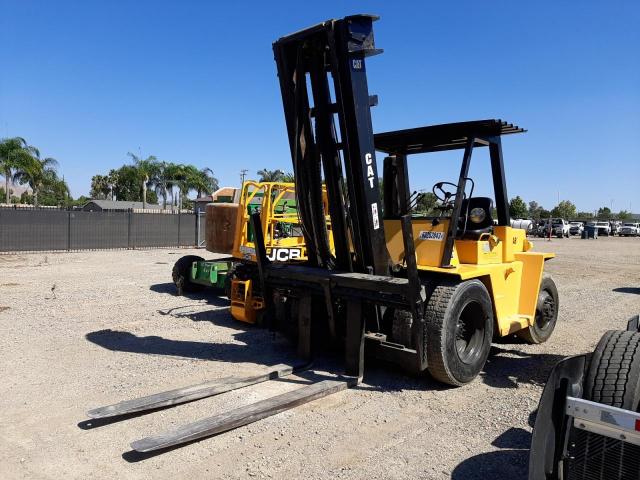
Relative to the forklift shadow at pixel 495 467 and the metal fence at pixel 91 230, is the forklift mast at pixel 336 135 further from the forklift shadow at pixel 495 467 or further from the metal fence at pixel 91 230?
the metal fence at pixel 91 230

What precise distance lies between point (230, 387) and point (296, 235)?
5128 mm

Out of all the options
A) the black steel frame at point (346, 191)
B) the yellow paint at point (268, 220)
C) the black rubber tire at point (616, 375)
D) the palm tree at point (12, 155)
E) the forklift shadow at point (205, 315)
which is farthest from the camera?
the palm tree at point (12, 155)

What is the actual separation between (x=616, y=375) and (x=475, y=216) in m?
3.42

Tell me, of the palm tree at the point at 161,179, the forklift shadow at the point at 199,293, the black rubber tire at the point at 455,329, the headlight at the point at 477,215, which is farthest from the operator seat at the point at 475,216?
the palm tree at the point at 161,179

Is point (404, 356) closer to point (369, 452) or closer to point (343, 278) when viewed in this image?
point (343, 278)

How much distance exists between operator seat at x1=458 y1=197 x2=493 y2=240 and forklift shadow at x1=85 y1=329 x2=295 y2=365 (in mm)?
2673

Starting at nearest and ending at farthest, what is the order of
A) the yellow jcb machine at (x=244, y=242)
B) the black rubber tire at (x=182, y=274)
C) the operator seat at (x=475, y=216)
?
the operator seat at (x=475, y=216) < the yellow jcb machine at (x=244, y=242) < the black rubber tire at (x=182, y=274)

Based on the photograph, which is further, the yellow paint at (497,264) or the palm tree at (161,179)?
the palm tree at (161,179)

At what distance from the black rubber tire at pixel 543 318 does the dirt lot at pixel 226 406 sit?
0.17 m

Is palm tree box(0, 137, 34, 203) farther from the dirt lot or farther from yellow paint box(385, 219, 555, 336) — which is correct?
yellow paint box(385, 219, 555, 336)

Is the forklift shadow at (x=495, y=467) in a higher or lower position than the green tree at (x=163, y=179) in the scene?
lower

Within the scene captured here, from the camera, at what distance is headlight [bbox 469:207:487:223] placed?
5949 millimetres

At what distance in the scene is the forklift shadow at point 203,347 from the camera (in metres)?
6.37

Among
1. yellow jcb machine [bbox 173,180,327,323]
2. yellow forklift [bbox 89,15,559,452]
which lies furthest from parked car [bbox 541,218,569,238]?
yellow forklift [bbox 89,15,559,452]
